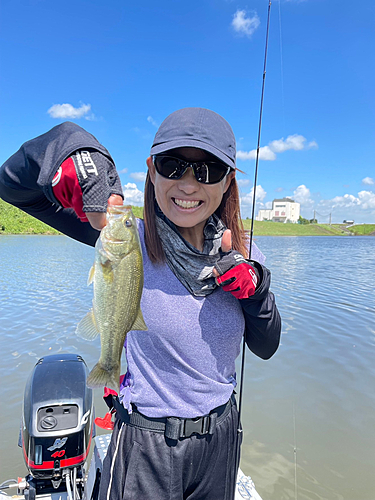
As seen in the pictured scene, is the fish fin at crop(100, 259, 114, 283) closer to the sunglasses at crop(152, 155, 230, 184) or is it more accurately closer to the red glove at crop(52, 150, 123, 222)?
the red glove at crop(52, 150, 123, 222)

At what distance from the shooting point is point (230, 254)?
6.10 feet

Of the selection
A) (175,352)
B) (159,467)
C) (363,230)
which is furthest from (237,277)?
(363,230)

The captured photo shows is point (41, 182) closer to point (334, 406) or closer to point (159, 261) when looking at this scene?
point (159, 261)

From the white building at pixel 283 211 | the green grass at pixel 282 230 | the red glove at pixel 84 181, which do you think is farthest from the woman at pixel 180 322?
the white building at pixel 283 211

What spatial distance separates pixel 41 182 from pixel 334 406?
5.82 metres

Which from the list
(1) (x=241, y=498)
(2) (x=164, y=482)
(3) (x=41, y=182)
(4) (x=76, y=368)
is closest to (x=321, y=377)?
(1) (x=241, y=498)

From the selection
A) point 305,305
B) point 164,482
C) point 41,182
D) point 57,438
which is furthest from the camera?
point 305,305

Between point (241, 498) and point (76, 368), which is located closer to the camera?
point (241, 498)

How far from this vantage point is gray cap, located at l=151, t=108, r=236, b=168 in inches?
63.4

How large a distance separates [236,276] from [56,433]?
1.85 meters

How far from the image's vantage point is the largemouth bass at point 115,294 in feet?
5.05

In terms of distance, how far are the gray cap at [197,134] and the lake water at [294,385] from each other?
3944 millimetres

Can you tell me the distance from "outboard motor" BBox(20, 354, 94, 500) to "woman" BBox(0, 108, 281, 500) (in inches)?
34.8

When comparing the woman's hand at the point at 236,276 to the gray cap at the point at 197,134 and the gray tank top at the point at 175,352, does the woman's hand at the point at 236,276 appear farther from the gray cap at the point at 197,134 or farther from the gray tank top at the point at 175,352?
the gray cap at the point at 197,134
